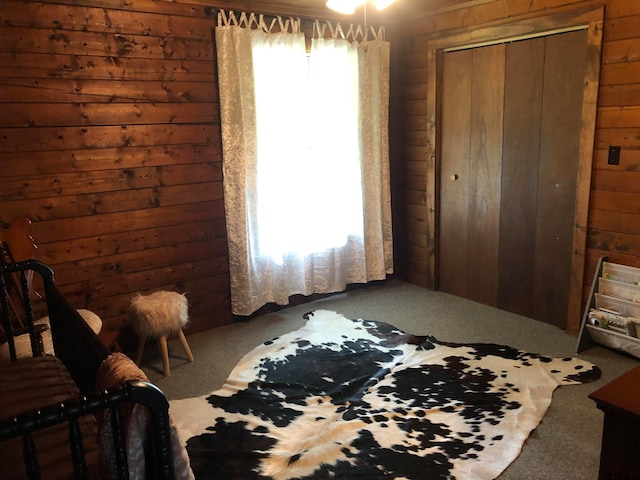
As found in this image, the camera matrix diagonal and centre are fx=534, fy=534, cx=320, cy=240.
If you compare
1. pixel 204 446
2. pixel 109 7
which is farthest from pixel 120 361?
pixel 109 7

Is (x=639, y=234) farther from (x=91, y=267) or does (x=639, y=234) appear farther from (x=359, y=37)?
(x=91, y=267)

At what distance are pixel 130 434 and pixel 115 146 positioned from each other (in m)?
2.36

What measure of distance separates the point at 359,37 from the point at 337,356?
2536mm

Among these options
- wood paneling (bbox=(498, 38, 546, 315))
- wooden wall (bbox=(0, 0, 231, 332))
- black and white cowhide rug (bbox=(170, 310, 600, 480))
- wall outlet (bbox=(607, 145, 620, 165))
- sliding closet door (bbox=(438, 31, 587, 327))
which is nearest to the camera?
black and white cowhide rug (bbox=(170, 310, 600, 480))

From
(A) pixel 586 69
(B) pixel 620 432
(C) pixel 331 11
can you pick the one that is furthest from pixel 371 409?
(C) pixel 331 11

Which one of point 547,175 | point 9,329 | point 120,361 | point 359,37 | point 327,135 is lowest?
point 9,329

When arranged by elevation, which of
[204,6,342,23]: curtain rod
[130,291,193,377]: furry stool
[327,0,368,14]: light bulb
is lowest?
[130,291,193,377]: furry stool

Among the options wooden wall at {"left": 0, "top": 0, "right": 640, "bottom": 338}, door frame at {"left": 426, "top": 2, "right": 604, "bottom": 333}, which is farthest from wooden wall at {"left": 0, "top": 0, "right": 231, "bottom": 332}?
door frame at {"left": 426, "top": 2, "right": 604, "bottom": 333}

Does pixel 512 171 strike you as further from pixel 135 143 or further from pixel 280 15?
pixel 135 143

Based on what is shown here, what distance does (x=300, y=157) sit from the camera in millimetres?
4000

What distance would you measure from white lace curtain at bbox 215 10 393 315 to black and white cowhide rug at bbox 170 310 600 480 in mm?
708

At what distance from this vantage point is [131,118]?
330 centimetres

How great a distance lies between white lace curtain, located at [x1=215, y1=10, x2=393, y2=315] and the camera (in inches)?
146

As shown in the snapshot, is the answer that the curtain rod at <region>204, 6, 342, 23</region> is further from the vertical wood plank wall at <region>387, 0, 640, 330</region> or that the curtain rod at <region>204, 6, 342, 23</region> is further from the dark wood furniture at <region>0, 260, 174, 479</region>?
the dark wood furniture at <region>0, 260, 174, 479</region>
